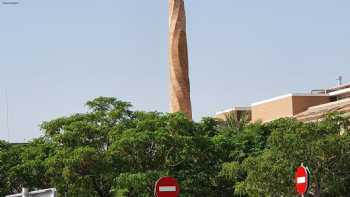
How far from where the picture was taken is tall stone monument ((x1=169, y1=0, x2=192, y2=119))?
5644 cm

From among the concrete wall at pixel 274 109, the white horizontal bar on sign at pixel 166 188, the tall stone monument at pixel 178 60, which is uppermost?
the tall stone monument at pixel 178 60

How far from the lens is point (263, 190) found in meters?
32.2

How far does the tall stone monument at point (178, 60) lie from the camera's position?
56441 millimetres

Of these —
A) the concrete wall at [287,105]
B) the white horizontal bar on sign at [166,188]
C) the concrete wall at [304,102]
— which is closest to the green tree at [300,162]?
the white horizontal bar on sign at [166,188]

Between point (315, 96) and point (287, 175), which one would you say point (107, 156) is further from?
point (315, 96)

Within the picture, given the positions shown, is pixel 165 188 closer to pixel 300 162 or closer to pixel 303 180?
pixel 303 180

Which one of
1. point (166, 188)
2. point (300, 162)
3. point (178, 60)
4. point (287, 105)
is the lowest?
point (166, 188)

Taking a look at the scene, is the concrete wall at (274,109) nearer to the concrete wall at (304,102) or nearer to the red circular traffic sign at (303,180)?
the concrete wall at (304,102)

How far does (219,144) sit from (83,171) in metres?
7.08

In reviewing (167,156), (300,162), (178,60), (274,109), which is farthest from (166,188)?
(274,109)

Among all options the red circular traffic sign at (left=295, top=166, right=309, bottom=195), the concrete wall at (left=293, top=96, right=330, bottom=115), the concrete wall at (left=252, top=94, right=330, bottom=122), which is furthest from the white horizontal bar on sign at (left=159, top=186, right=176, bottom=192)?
the concrete wall at (left=293, top=96, right=330, bottom=115)

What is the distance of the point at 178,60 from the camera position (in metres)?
57.5

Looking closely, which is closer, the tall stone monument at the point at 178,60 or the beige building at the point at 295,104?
the tall stone monument at the point at 178,60

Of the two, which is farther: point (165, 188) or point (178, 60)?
point (178, 60)
